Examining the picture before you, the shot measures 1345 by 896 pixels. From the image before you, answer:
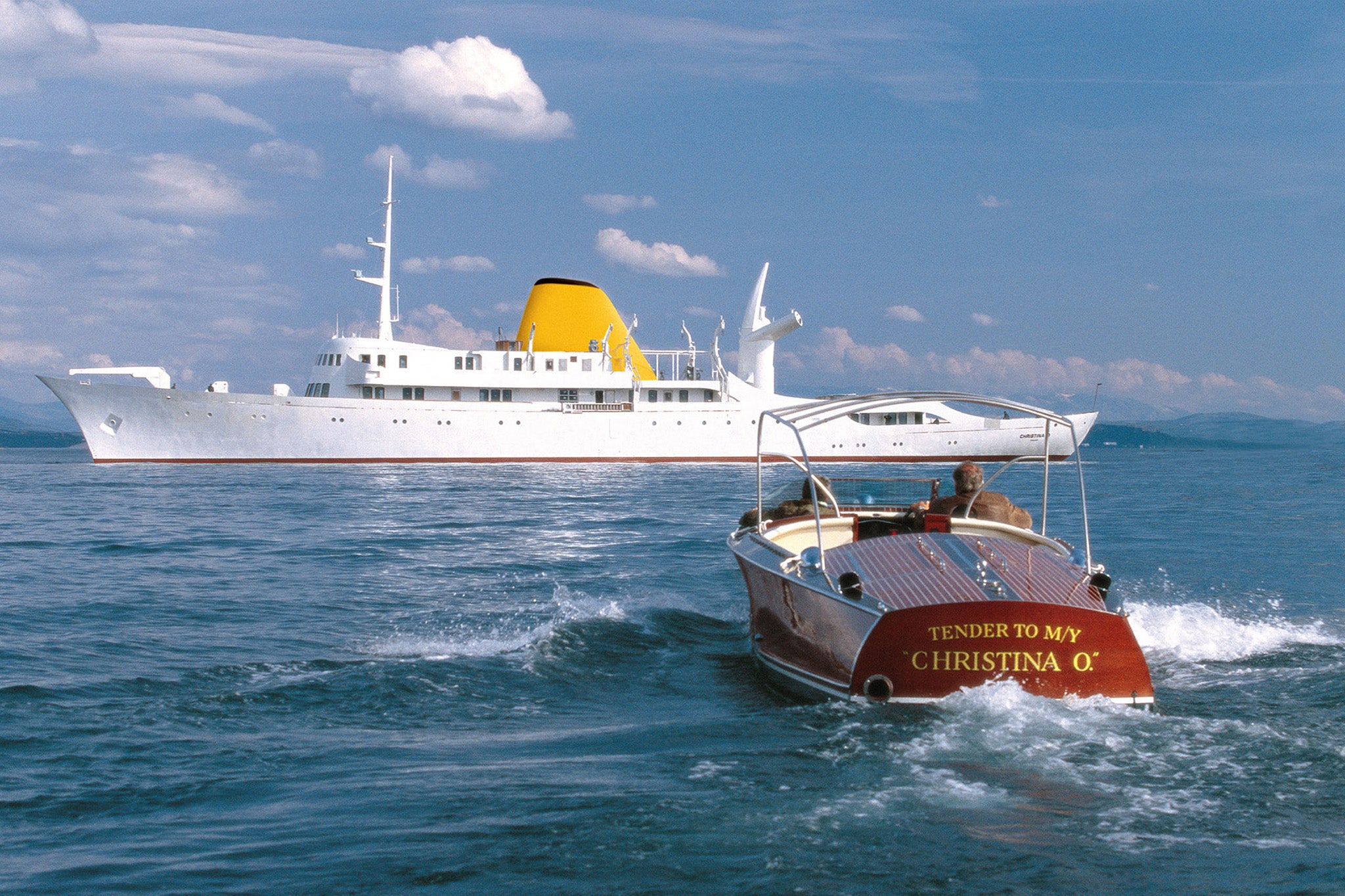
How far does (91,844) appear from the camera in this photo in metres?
4.60

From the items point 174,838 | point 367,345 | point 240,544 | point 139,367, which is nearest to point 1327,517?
point 240,544

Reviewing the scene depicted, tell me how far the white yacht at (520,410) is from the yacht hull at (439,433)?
6 cm

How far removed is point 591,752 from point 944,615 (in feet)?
7.35

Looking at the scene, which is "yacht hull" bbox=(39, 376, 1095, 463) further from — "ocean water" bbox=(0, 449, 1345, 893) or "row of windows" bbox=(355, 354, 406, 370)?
"ocean water" bbox=(0, 449, 1345, 893)

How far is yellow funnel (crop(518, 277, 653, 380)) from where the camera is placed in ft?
174

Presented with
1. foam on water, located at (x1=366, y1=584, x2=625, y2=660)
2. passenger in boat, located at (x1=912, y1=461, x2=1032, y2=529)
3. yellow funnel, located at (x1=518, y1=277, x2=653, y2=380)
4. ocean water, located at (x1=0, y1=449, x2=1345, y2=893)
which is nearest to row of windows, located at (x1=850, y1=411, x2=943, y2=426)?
yellow funnel, located at (x1=518, y1=277, x2=653, y2=380)

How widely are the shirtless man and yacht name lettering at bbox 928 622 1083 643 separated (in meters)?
2.15

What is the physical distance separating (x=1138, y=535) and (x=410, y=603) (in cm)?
1428

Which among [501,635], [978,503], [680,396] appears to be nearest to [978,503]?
[978,503]

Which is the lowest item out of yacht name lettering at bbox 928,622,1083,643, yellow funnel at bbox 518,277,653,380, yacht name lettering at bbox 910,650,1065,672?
yacht name lettering at bbox 910,650,1065,672

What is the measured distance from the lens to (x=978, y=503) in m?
8.37

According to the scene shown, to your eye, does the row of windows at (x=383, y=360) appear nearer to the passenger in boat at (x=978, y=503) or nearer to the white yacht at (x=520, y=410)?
the white yacht at (x=520, y=410)

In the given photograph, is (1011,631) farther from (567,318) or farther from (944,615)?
(567,318)

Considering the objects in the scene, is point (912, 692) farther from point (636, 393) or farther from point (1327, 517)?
point (636, 393)
